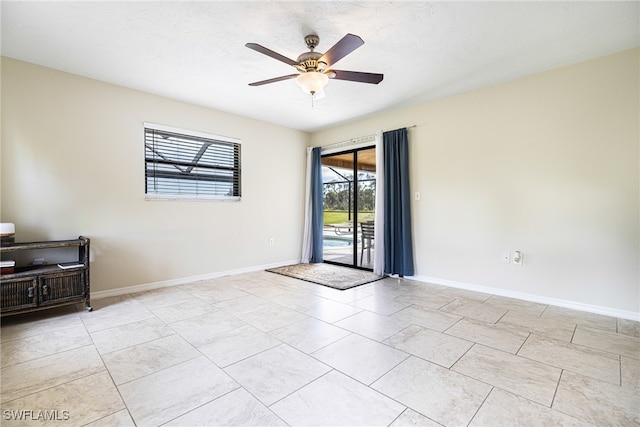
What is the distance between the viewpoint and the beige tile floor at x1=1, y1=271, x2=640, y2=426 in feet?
5.18

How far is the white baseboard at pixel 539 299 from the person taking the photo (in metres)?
2.90

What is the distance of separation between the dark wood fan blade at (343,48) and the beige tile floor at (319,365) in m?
2.22

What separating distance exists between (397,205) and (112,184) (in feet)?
12.4

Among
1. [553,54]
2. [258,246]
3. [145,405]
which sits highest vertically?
[553,54]

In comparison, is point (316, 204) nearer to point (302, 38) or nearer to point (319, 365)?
point (302, 38)

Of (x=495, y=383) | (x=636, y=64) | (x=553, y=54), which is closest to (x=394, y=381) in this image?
(x=495, y=383)

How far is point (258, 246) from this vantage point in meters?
5.13

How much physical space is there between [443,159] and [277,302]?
2894mm

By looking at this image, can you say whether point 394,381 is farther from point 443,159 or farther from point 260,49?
point 443,159

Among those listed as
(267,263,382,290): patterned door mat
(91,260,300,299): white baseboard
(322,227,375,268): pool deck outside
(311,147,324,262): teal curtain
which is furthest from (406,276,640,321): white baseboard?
(91,260,300,299): white baseboard

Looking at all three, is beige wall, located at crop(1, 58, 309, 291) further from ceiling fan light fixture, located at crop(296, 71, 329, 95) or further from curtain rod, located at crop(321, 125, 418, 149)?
ceiling fan light fixture, located at crop(296, 71, 329, 95)

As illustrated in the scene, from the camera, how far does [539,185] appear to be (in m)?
3.35

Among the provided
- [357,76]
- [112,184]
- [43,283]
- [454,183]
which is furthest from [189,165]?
[454,183]

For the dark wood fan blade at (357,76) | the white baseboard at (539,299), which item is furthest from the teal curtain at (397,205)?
the dark wood fan blade at (357,76)
